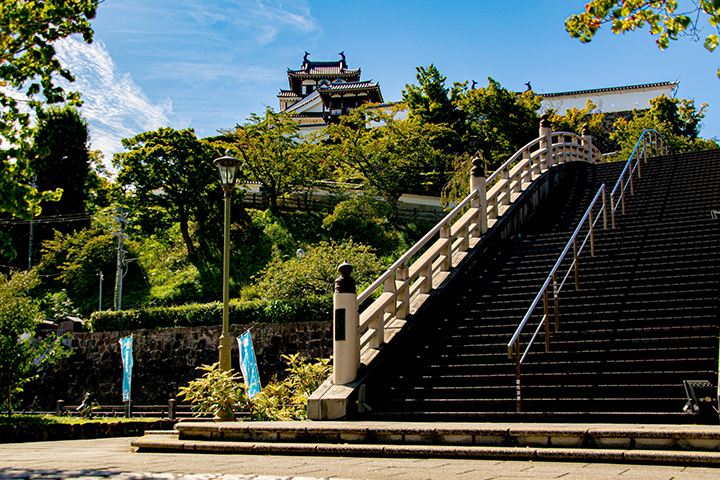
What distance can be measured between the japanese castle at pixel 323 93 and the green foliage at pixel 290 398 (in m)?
38.8

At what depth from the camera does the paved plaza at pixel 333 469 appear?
14.5 ft

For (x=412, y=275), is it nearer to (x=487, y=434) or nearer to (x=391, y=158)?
(x=487, y=434)

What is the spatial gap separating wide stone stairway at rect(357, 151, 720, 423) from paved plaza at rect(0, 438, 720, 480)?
2.15 m

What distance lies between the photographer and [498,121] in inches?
1378

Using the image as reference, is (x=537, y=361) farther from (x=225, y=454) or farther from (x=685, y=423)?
(x=225, y=454)

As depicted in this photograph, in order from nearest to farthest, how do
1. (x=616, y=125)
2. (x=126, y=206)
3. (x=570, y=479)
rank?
1. (x=570, y=479)
2. (x=126, y=206)
3. (x=616, y=125)

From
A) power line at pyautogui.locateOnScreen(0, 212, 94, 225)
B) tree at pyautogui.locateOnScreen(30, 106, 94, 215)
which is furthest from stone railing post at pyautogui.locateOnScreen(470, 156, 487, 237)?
tree at pyautogui.locateOnScreen(30, 106, 94, 215)

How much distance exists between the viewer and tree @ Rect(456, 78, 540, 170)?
34656 millimetres

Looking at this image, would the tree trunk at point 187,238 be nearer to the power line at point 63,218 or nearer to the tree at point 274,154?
the tree at point 274,154

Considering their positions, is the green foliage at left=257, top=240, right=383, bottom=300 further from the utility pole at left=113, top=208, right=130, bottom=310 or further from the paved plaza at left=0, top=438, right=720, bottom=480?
the paved plaza at left=0, top=438, right=720, bottom=480

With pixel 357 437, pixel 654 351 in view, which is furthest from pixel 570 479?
pixel 654 351

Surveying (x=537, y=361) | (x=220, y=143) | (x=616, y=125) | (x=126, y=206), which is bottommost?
(x=537, y=361)

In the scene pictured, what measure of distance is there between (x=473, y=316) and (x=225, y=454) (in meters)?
5.08

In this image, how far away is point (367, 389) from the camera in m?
8.44
